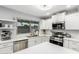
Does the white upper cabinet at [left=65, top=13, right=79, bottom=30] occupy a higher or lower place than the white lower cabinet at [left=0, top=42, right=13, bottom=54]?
higher

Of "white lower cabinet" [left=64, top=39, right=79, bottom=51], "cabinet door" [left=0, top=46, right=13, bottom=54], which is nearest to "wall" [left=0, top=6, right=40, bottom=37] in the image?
"cabinet door" [left=0, top=46, right=13, bottom=54]

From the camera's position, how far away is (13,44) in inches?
102

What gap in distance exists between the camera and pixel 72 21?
2.91 m

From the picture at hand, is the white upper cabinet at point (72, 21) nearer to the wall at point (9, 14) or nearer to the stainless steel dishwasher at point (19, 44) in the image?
the stainless steel dishwasher at point (19, 44)

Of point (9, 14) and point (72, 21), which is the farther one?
point (9, 14)

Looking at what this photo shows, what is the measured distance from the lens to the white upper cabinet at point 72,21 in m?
2.76

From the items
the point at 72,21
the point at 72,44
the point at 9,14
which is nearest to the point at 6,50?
the point at 9,14

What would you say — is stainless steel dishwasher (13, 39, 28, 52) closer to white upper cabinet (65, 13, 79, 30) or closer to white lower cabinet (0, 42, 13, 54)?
white lower cabinet (0, 42, 13, 54)

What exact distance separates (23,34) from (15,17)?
110cm

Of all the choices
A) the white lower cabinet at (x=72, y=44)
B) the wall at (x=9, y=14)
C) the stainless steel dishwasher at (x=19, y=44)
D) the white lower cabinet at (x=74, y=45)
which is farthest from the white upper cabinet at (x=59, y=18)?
the stainless steel dishwasher at (x=19, y=44)

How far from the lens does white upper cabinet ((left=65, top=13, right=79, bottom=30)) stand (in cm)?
276

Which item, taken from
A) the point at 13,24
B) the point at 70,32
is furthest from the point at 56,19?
the point at 13,24

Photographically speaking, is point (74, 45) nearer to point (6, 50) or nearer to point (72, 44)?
point (72, 44)
